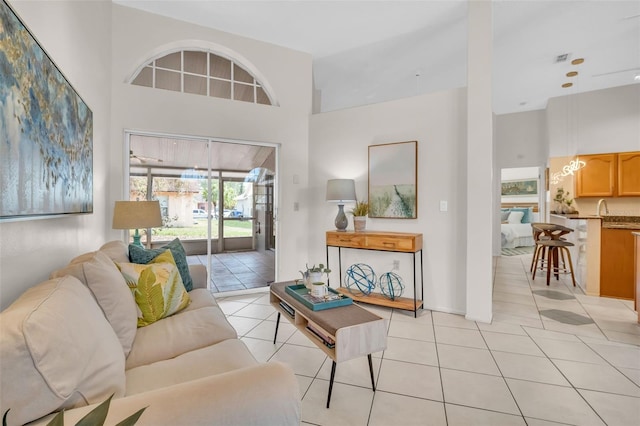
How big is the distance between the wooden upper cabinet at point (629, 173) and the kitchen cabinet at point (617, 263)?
95.6 inches

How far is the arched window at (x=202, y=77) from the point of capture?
3623mm

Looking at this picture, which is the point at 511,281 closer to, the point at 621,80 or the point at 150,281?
the point at 621,80

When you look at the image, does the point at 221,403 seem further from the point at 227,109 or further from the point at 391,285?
the point at 227,109

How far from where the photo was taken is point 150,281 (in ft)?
6.26

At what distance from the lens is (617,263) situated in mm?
3854

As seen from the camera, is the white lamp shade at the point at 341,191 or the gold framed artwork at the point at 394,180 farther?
the white lamp shade at the point at 341,191

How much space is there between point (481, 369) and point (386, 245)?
1.51 m

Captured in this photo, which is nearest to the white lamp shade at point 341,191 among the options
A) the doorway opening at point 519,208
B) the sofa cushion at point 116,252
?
the sofa cushion at point 116,252

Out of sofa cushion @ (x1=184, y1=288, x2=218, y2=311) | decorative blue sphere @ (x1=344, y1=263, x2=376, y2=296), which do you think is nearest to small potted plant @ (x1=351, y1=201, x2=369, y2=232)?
decorative blue sphere @ (x1=344, y1=263, x2=376, y2=296)

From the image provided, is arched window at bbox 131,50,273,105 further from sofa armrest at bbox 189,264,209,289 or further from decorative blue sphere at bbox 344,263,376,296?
decorative blue sphere at bbox 344,263,376,296

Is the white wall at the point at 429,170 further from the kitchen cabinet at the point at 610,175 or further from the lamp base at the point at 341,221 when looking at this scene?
the kitchen cabinet at the point at 610,175

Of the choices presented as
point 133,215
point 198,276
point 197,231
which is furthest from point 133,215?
point 197,231

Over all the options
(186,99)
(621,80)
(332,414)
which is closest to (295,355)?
(332,414)

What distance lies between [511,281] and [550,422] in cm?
348
